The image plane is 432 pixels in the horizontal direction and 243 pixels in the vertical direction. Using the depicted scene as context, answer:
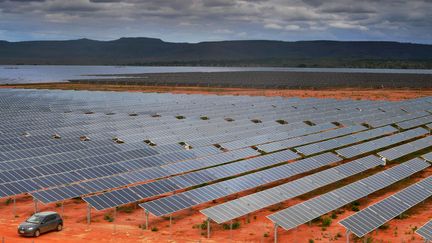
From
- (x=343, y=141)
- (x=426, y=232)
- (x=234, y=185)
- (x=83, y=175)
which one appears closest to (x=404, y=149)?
(x=343, y=141)

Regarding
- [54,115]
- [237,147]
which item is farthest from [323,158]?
[54,115]

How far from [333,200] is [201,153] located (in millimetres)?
14491

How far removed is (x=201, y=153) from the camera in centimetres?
4147

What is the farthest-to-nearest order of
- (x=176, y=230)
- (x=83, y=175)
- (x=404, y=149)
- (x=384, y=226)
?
(x=404, y=149) < (x=83, y=175) < (x=384, y=226) < (x=176, y=230)

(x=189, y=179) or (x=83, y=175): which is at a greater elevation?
(x=83, y=175)

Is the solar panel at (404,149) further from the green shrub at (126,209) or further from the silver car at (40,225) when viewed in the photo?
the silver car at (40,225)

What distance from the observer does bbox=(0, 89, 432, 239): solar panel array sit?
95.3ft

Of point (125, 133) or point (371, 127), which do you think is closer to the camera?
point (125, 133)

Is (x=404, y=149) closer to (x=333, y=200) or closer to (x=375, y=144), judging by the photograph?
(x=375, y=144)

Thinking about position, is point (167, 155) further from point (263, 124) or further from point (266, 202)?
point (263, 124)

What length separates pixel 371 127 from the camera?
5922 centimetres

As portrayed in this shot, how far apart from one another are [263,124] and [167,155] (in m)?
20.7

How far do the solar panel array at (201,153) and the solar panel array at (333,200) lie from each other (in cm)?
7

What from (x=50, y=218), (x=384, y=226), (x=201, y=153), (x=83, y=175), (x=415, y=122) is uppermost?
(x=83, y=175)
